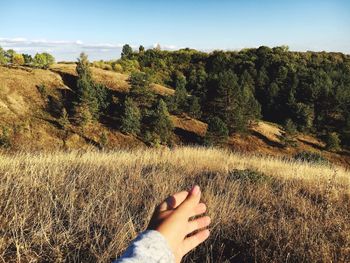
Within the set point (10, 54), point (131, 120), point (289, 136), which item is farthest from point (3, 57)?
point (289, 136)

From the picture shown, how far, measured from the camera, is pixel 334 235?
3520mm

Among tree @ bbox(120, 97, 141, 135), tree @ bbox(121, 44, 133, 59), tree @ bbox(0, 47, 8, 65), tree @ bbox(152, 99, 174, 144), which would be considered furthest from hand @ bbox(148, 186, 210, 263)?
tree @ bbox(121, 44, 133, 59)

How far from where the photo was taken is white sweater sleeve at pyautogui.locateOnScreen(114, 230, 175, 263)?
954 millimetres

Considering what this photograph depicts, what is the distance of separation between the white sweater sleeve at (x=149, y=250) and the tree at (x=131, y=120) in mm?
36957

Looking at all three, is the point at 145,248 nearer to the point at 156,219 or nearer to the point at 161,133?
the point at 156,219

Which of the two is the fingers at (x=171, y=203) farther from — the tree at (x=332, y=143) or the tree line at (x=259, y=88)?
the tree at (x=332, y=143)

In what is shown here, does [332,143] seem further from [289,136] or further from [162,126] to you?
[162,126]

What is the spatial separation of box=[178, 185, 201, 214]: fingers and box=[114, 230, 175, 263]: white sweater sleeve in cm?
12

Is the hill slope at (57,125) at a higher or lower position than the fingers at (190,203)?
lower

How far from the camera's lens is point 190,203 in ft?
3.72

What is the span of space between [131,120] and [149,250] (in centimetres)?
3740

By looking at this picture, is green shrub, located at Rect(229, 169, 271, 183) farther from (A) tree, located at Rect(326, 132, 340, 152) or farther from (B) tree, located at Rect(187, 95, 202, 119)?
(A) tree, located at Rect(326, 132, 340, 152)

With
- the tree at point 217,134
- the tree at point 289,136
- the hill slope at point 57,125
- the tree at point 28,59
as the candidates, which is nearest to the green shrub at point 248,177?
the hill slope at point 57,125

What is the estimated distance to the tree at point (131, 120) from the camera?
37781mm
